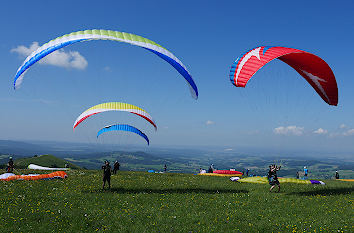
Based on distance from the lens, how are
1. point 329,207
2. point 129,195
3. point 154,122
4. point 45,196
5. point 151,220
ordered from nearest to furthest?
point 151,220 < point 329,207 < point 45,196 < point 129,195 < point 154,122

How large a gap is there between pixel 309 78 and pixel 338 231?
1348 centimetres

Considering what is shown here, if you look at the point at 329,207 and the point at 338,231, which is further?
the point at 329,207

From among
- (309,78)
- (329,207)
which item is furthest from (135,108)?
(329,207)

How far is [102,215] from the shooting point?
40.8 ft

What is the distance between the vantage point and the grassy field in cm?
1116

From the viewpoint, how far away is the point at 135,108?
24.2 metres

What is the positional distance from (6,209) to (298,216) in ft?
46.5

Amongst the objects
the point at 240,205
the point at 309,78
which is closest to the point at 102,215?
the point at 240,205

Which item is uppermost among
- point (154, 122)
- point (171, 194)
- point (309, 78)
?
point (309, 78)

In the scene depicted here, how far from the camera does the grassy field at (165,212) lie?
11164mm

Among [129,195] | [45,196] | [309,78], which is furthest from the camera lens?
[309,78]

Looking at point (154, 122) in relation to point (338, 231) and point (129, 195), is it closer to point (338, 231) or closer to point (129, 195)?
point (129, 195)

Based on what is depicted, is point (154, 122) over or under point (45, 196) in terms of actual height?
over

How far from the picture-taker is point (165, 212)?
519 inches
